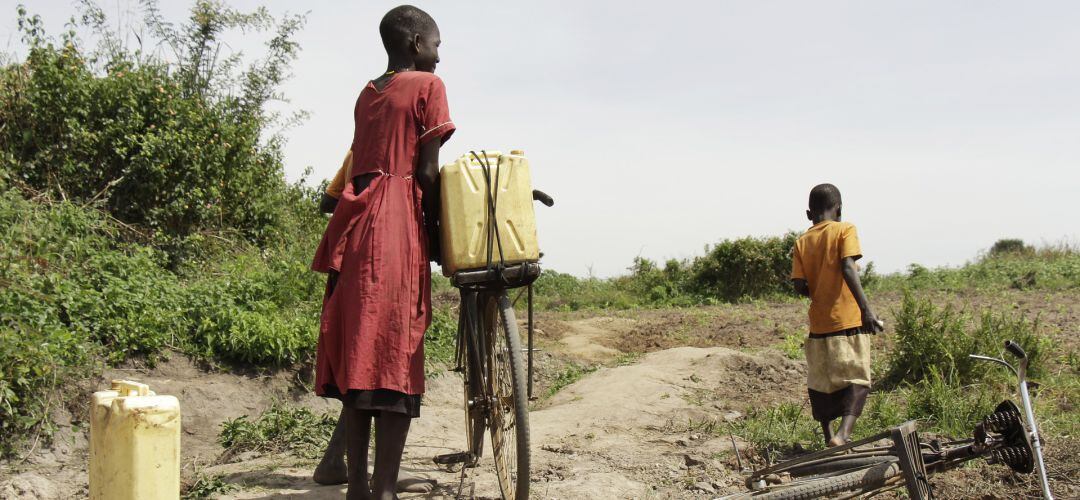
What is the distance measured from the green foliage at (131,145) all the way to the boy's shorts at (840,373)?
21.2ft

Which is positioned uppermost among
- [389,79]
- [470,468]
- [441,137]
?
[389,79]

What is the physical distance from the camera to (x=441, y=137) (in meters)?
3.38

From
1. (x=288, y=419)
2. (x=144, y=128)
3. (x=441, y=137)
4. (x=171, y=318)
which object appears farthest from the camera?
(x=144, y=128)

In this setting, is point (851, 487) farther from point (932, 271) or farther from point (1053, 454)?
point (932, 271)

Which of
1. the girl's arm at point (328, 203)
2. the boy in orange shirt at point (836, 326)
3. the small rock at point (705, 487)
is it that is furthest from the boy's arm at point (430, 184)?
the boy in orange shirt at point (836, 326)

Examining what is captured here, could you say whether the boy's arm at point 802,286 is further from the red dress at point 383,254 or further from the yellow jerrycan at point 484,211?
the red dress at point 383,254

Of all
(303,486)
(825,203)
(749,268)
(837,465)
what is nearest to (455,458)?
(303,486)

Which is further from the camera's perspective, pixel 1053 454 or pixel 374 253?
pixel 1053 454

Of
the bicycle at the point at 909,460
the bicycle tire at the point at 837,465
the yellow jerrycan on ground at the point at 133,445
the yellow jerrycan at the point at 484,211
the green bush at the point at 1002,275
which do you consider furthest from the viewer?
the green bush at the point at 1002,275

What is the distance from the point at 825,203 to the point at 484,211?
2845 millimetres

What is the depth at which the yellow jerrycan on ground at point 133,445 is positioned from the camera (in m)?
1.77

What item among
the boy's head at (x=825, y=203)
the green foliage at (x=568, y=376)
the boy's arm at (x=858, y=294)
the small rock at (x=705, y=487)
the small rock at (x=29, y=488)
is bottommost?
the small rock at (x=705, y=487)

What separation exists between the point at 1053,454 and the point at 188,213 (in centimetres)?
818

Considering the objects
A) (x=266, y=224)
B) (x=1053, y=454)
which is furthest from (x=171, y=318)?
(x=1053, y=454)
